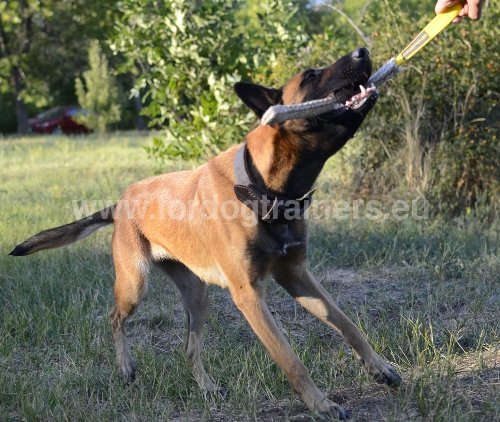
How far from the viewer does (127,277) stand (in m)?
4.64

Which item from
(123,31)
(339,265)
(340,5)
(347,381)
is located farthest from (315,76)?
(123,31)

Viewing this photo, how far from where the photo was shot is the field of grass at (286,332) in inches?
141

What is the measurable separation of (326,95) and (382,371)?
4.75ft

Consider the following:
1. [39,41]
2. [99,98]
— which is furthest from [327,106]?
[39,41]

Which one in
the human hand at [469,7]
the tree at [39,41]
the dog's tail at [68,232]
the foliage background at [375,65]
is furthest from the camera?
the tree at [39,41]

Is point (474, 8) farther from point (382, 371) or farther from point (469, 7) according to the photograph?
point (382, 371)

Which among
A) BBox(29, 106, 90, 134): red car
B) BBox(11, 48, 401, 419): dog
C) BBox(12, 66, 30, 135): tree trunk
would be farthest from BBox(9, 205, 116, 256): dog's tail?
BBox(12, 66, 30, 135): tree trunk

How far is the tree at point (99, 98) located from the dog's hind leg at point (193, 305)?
1068 inches

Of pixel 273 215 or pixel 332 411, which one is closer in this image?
pixel 332 411

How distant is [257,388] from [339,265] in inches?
101

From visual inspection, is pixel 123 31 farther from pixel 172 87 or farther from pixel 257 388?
pixel 257 388

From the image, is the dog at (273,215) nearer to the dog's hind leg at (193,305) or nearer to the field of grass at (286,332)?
the dog's hind leg at (193,305)

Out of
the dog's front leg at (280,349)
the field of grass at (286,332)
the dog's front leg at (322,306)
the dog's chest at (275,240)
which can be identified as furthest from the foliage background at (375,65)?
the dog's front leg at (280,349)

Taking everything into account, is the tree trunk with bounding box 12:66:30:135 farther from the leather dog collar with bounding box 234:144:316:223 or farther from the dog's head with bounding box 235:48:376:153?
the leather dog collar with bounding box 234:144:316:223
